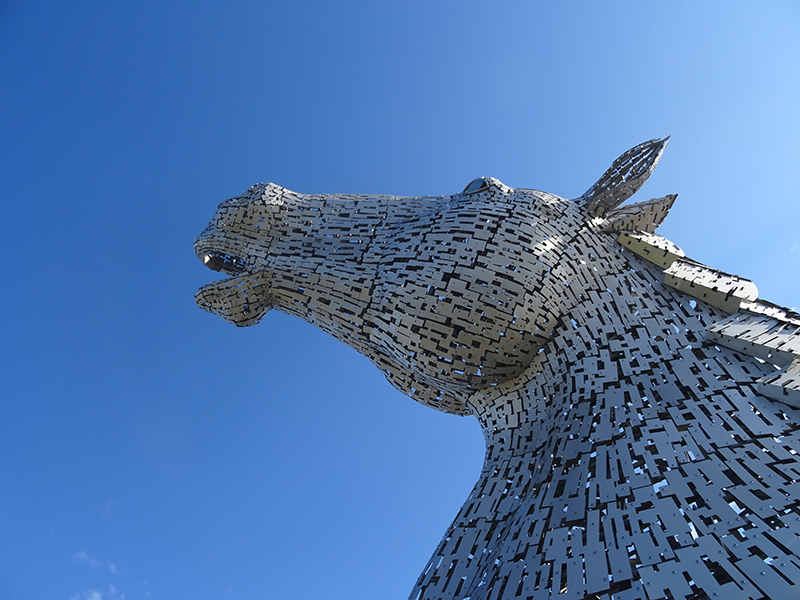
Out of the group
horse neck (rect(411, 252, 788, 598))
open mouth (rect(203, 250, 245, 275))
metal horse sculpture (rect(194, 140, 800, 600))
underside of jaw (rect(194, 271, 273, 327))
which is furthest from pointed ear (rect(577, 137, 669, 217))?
open mouth (rect(203, 250, 245, 275))

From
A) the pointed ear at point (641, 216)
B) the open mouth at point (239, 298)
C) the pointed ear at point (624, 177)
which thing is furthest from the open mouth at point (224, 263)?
the pointed ear at point (641, 216)

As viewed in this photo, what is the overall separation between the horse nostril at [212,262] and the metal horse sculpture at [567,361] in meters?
0.02

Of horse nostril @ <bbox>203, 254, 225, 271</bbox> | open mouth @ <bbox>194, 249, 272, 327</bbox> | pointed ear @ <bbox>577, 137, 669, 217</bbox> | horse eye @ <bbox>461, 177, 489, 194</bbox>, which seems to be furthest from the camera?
horse nostril @ <bbox>203, 254, 225, 271</bbox>

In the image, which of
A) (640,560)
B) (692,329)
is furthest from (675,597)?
(692,329)

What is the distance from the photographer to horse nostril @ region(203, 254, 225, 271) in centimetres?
702

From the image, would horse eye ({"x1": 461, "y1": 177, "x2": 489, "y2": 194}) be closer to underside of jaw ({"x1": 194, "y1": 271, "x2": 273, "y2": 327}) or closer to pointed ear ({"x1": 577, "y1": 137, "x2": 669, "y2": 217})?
pointed ear ({"x1": 577, "y1": 137, "x2": 669, "y2": 217})

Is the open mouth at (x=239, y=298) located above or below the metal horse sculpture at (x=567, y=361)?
above

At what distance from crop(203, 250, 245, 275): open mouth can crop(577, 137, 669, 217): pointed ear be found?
4.15 meters

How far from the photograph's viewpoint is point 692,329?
15.1 ft

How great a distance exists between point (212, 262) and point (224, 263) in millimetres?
150

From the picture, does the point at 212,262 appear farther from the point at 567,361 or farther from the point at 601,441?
the point at 601,441

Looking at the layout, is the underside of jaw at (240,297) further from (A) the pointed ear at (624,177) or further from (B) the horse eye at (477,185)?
(A) the pointed ear at (624,177)

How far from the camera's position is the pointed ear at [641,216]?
19.0ft

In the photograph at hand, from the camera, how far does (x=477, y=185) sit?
6.10 metres
